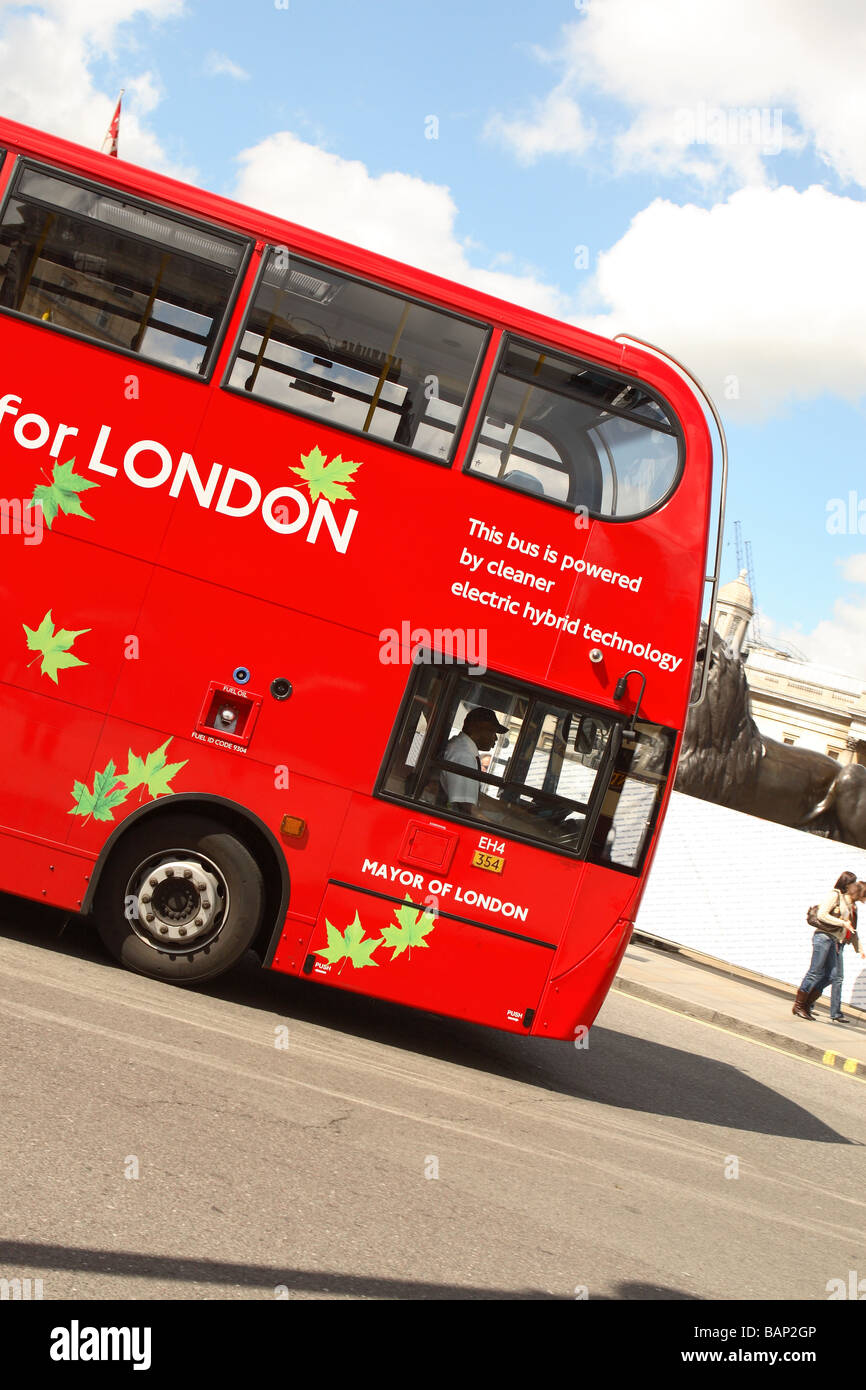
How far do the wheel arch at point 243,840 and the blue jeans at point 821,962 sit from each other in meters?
10.1

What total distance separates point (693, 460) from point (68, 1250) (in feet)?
19.3

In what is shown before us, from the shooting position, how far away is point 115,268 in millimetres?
7398

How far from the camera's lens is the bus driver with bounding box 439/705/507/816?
776 cm

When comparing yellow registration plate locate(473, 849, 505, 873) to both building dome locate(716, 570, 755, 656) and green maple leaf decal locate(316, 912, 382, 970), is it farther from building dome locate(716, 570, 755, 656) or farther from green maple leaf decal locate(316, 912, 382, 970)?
building dome locate(716, 570, 755, 656)

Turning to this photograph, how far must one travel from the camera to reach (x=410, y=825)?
773cm

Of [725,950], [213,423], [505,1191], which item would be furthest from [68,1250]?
[725,950]

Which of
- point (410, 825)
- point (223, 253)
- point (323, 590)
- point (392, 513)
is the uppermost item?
point (223, 253)

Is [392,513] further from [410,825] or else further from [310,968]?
[310,968]

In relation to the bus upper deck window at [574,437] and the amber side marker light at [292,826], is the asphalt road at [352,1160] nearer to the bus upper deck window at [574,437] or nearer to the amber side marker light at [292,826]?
the amber side marker light at [292,826]

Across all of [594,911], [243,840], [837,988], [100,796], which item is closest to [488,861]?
[594,911]

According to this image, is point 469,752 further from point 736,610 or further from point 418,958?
point 736,610

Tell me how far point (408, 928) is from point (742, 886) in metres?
13.1

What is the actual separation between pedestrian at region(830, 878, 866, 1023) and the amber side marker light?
10.3m

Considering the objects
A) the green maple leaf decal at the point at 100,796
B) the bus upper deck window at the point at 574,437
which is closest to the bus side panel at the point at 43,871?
the green maple leaf decal at the point at 100,796
